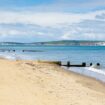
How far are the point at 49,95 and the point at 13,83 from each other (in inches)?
106

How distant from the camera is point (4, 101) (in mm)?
10609

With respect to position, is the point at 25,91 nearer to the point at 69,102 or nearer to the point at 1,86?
the point at 1,86

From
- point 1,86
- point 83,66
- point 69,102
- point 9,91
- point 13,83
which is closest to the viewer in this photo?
point 69,102

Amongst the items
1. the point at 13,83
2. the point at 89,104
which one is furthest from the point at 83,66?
the point at 89,104

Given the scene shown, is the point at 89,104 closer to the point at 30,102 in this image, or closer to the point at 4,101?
the point at 30,102

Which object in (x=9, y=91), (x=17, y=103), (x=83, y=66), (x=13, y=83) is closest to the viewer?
(x=17, y=103)

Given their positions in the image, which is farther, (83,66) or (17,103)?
(83,66)

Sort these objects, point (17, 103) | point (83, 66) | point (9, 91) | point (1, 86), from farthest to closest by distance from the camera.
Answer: point (83, 66), point (1, 86), point (9, 91), point (17, 103)

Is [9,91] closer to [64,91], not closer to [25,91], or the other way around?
[25,91]

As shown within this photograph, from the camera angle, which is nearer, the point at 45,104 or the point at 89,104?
the point at 45,104

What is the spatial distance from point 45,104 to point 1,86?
312cm

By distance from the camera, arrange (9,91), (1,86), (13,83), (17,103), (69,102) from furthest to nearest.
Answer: (13,83), (1,86), (9,91), (69,102), (17,103)

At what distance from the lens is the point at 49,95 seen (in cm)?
1273

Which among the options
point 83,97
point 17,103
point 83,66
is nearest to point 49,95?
point 83,97
